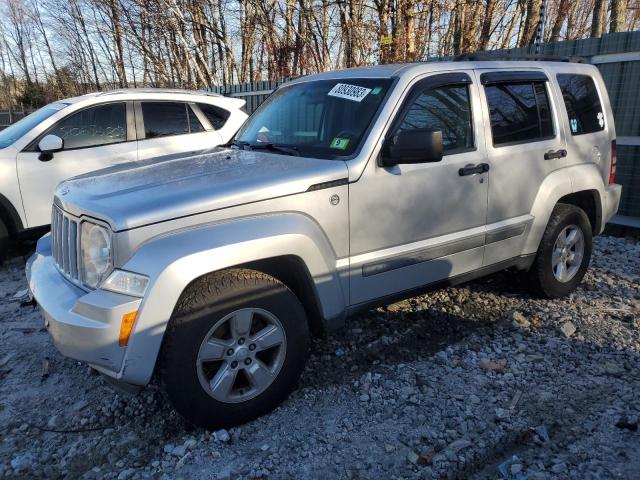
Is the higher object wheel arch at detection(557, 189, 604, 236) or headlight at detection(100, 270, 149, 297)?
headlight at detection(100, 270, 149, 297)

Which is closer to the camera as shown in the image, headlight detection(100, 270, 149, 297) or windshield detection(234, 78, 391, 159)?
headlight detection(100, 270, 149, 297)

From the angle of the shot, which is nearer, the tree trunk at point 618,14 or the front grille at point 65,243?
the front grille at point 65,243

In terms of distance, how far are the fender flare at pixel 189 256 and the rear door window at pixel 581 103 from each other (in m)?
2.83

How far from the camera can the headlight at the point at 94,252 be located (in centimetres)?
254

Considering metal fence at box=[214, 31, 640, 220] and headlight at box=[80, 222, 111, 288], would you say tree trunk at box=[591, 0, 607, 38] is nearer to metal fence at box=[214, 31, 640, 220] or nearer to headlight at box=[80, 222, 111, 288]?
metal fence at box=[214, 31, 640, 220]

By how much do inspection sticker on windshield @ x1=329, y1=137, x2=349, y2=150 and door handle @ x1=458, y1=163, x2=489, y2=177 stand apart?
2.87ft

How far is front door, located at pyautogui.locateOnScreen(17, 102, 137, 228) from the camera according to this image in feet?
18.9

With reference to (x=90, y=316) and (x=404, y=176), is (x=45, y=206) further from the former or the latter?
(x=404, y=176)

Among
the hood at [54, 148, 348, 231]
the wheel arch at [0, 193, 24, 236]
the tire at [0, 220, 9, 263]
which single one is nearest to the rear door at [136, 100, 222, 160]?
the wheel arch at [0, 193, 24, 236]

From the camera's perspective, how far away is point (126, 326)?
7.91ft

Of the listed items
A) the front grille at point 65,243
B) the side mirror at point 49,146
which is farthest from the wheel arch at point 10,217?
the front grille at point 65,243

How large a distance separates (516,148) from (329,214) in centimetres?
180

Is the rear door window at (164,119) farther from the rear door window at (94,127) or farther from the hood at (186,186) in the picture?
the hood at (186,186)

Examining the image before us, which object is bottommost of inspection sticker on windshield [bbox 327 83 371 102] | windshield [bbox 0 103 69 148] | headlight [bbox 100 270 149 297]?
headlight [bbox 100 270 149 297]
